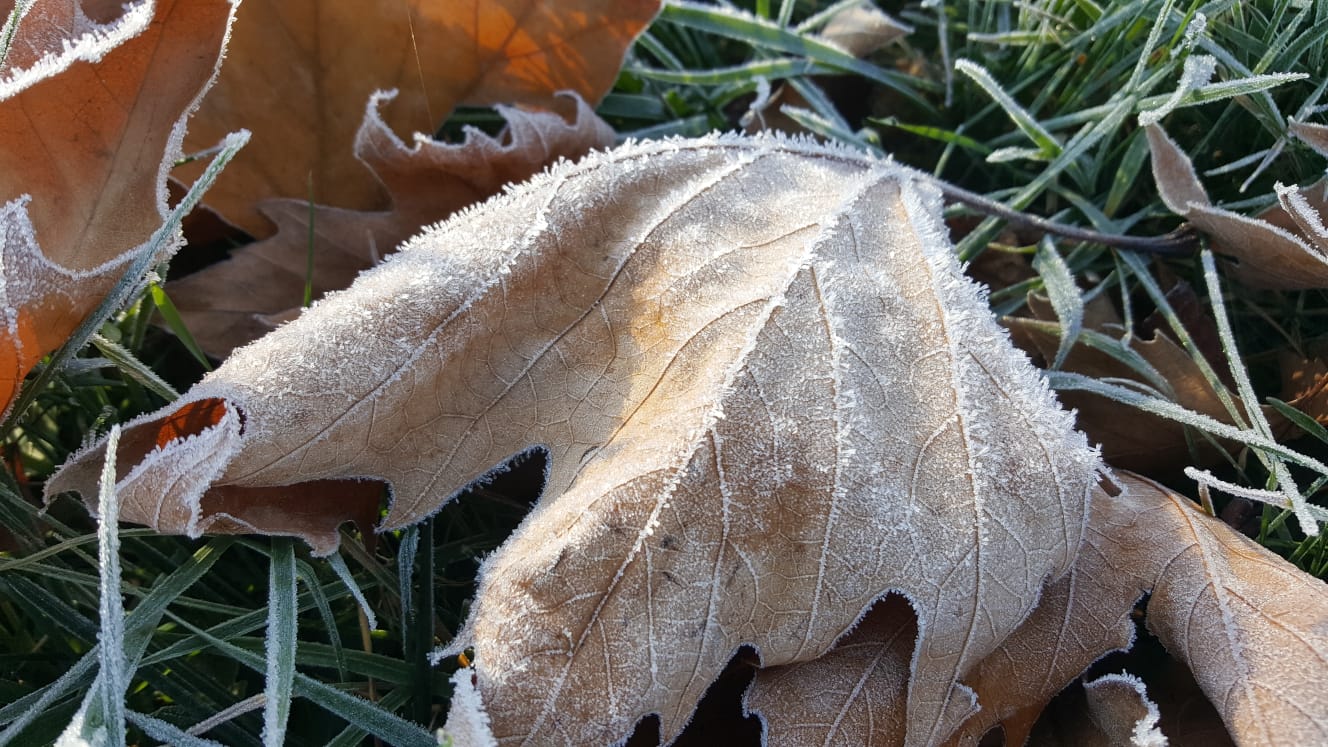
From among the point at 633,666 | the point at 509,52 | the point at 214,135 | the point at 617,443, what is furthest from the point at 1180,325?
the point at 214,135

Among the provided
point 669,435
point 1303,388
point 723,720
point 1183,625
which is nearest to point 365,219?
point 669,435

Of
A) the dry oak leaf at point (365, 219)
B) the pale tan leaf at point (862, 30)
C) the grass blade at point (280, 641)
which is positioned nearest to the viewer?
the grass blade at point (280, 641)

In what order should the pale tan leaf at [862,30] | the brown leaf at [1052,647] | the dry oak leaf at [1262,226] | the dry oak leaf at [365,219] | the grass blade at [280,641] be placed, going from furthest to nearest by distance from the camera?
1. the pale tan leaf at [862,30]
2. the dry oak leaf at [365,219]
3. the dry oak leaf at [1262,226]
4. the brown leaf at [1052,647]
5. the grass blade at [280,641]

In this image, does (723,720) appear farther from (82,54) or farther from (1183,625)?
(82,54)

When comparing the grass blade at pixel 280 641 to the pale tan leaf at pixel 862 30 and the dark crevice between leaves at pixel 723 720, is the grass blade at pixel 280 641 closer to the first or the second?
the dark crevice between leaves at pixel 723 720

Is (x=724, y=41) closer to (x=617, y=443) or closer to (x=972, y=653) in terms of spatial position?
(x=617, y=443)

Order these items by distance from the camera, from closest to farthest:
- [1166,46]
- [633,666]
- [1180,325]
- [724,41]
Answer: [633,666], [1180,325], [1166,46], [724,41]

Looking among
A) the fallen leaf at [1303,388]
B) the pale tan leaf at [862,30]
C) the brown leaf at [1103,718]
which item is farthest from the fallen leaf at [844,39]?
the brown leaf at [1103,718]

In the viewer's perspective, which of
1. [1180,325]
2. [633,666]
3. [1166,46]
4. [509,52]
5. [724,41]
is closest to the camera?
[633,666]
